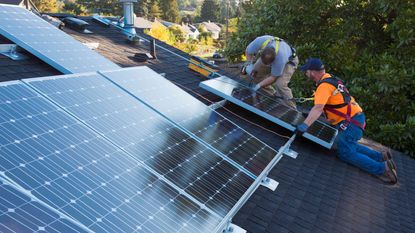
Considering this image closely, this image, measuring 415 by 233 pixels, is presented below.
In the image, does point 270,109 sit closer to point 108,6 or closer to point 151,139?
point 151,139

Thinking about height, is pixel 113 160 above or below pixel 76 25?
above

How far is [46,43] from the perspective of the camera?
7.65 m

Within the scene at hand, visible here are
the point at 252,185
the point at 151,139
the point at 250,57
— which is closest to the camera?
the point at 151,139

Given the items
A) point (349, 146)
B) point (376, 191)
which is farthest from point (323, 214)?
point (349, 146)

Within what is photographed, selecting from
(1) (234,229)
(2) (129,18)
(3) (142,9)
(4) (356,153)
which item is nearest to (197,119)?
(1) (234,229)

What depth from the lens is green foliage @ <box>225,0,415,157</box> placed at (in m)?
13.3

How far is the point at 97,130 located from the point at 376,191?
492 centimetres

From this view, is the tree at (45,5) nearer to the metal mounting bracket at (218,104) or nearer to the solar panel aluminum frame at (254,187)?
the metal mounting bracket at (218,104)

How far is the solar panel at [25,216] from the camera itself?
2.54 meters

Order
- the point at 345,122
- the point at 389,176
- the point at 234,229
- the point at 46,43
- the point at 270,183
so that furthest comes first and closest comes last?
the point at 46,43
the point at 345,122
the point at 389,176
the point at 270,183
the point at 234,229

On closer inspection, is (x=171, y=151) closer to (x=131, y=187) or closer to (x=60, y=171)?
(x=131, y=187)

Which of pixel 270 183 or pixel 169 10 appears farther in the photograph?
pixel 169 10

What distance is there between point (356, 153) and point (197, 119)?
3.28 metres

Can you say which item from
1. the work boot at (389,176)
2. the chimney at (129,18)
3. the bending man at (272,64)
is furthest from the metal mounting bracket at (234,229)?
the chimney at (129,18)
